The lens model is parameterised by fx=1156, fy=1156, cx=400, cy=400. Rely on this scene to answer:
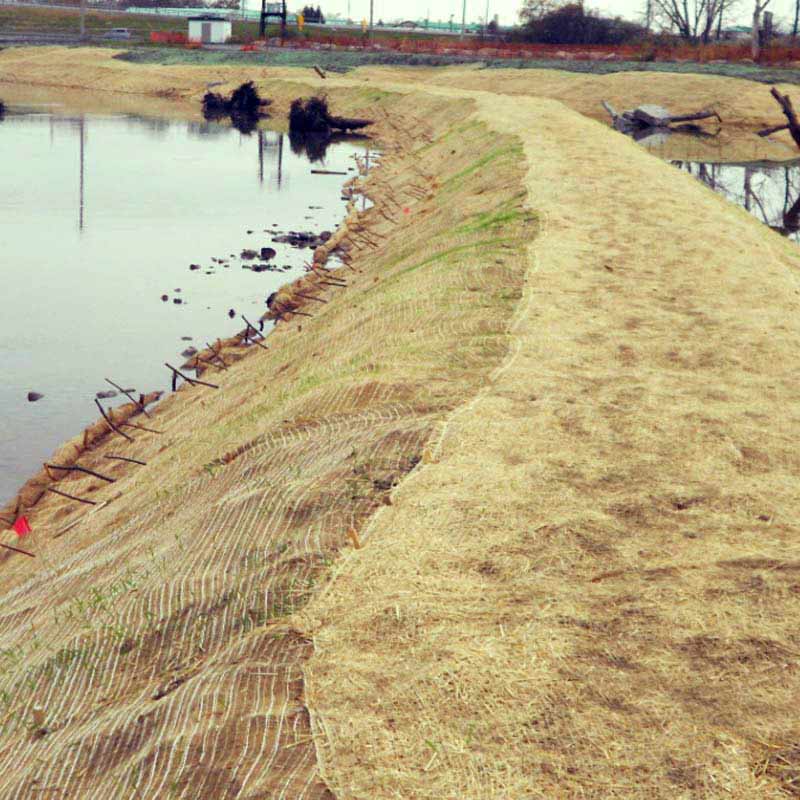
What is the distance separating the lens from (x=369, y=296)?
15.3m

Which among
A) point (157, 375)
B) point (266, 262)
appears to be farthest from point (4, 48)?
point (157, 375)

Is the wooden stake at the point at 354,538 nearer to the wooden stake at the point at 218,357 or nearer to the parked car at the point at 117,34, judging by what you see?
the wooden stake at the point at 218,357

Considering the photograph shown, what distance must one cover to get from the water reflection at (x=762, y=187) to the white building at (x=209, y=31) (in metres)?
60.8

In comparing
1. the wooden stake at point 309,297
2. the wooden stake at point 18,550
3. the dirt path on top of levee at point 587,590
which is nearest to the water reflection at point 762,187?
the wooden stake at point 309,297

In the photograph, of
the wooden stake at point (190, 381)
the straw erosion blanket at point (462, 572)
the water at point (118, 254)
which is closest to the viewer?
the straw erosion blanket at point (462, 572)

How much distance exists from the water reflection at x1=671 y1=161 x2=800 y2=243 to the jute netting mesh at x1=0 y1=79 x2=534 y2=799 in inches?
524

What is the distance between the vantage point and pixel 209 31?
90.2 meters

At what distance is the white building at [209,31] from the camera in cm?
9006

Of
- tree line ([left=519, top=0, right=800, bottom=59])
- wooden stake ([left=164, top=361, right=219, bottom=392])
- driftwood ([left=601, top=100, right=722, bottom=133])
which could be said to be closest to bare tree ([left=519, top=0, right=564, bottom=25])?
tree line ([left=519, top=0, right=800, bottom=59])

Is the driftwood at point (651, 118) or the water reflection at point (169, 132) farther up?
the driftwood at point (651, 118)

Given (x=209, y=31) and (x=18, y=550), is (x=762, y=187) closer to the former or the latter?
(x=18, y=550)

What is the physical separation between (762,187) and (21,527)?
88.0 feet

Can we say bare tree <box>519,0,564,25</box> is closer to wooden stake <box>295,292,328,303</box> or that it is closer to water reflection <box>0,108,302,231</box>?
water reflection <box>0,108,302,231</box>

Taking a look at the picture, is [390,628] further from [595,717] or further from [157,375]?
[157,375]
